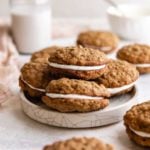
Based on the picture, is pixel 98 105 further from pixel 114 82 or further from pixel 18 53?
pixel 18 53

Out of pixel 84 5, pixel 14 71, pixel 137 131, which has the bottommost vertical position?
pixel 84 5

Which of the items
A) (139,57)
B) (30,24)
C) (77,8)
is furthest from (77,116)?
(77,8)

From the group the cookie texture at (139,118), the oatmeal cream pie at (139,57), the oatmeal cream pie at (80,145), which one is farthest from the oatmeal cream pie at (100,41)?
the oatmeal cream pie at (80,145)

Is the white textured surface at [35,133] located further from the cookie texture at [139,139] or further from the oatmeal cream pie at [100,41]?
the oatmeal cream pie at [100,41]

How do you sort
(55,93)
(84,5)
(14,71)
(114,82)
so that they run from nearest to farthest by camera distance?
(55,93), (114,82), (14,71), (84,5)

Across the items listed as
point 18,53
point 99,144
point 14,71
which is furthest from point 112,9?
point 99,144

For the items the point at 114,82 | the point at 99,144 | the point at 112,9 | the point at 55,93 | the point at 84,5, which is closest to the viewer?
the point at 99,144

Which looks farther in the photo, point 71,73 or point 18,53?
point 18,53
